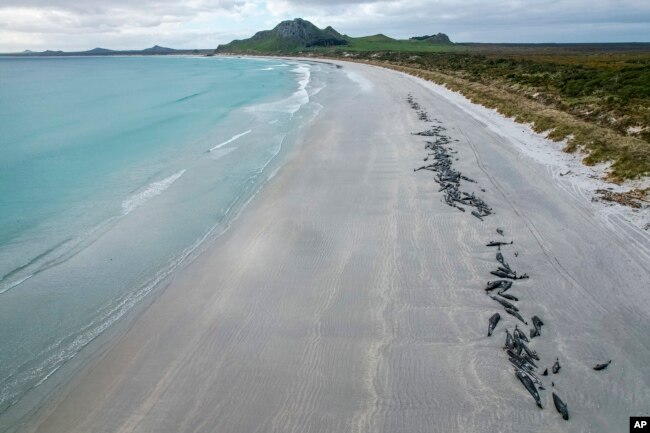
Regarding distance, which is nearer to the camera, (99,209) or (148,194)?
(99,209)

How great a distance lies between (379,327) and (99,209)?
459 inches

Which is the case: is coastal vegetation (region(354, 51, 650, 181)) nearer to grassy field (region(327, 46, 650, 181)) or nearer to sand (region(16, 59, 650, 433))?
grassy field (region(327, 46, 650, 181))

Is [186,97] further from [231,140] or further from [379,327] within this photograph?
[379,327]

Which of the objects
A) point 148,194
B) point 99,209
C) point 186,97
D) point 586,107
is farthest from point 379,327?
point 186,97

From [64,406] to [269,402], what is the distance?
3292mm

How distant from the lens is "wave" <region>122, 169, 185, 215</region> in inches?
586

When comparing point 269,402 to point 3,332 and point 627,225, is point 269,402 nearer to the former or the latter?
point 3,332

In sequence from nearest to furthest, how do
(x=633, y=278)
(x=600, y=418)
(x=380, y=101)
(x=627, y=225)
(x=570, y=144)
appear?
(x=600, y=418)
(x=633, y=278)
(x=627, y=225)
(x=570, y=144)
(x=380, y=101)

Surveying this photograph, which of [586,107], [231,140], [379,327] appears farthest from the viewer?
[586,107]

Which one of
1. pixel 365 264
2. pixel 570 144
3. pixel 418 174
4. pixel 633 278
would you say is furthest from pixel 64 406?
pixel 570 144

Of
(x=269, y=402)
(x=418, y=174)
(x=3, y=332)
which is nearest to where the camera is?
(x=269, y=402)

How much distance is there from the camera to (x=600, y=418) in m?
5.96

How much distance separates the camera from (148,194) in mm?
16125

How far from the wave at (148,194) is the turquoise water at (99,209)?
8 cm
